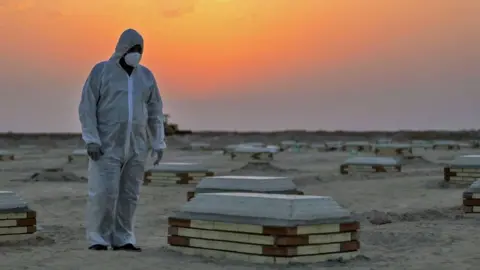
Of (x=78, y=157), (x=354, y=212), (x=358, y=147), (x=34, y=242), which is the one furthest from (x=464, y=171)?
(x=358, y=147)

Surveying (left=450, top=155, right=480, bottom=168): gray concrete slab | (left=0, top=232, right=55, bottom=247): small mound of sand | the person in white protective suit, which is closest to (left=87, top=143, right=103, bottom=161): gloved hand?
the person in white protective suit

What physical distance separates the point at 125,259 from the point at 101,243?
83 centimetres

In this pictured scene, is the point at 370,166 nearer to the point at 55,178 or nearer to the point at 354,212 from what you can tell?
the point at 55,178

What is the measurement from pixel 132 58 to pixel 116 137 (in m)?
0.78

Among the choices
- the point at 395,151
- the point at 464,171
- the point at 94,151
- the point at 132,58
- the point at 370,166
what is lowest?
the point at 370,166

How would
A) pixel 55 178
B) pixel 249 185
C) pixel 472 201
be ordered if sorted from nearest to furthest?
pixel 249 185, pixel 472 201, pixel 55 178

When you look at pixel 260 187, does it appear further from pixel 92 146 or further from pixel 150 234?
pixel 92 146

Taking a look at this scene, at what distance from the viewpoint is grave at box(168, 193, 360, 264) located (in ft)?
25.9

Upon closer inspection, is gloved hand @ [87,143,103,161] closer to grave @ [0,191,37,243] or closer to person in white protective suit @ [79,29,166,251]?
person in white protective suit @ [79,29,166,251]

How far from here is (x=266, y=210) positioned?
8.05m

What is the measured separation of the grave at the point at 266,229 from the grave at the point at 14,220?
2191 mm

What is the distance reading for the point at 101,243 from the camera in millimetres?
8719

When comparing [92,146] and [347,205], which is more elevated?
[92,146]

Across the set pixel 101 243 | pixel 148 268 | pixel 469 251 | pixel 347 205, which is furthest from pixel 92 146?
pixel 347 205
